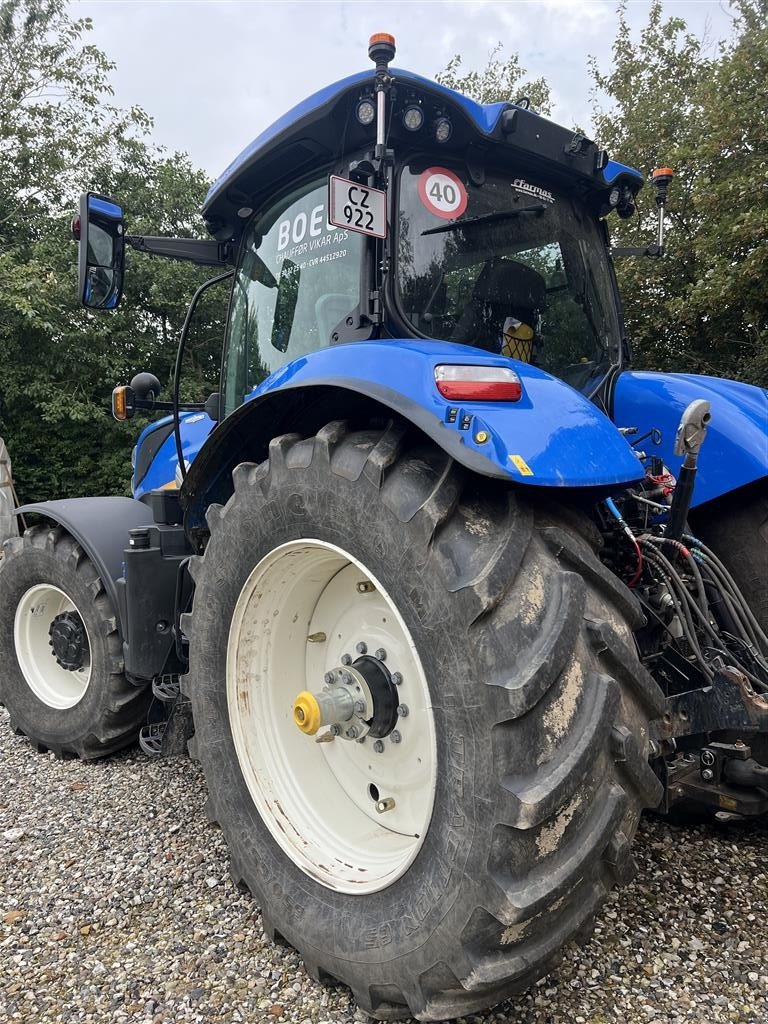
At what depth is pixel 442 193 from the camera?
2.36m

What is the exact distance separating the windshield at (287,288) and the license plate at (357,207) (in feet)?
0.87

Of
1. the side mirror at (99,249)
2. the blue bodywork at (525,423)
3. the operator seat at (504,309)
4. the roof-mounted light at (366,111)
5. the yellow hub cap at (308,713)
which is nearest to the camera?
the blue bodywork at (525,423)

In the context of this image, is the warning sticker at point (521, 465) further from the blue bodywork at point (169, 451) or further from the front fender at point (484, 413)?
the blue bodywork at point (169, 451)

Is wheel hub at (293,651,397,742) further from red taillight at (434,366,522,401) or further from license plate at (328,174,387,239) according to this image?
license plate at (328,174,387,239)

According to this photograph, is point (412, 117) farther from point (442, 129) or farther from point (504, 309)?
point (504, 309)

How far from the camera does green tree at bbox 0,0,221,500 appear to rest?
13359 mm

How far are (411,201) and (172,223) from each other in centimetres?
1411

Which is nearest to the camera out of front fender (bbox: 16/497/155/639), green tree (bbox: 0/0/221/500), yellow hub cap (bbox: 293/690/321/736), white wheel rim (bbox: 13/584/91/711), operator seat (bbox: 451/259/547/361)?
yellow hub cap (bbox: 293/690/321/736)

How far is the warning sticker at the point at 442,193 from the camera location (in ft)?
7.66

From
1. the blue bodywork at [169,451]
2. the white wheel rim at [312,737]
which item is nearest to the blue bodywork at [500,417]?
the white wheel rim at [312,737]

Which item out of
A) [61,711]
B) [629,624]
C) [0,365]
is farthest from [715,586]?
[0,365]

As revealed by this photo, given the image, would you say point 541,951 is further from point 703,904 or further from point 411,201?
point 411,201

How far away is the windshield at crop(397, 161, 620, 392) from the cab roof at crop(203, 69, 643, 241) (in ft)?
0.27

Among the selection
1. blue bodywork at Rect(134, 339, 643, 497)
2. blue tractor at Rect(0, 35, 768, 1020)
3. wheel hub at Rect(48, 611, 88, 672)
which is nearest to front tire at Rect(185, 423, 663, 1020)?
blue tractor at Rect(0, 35, 768, 1020)
